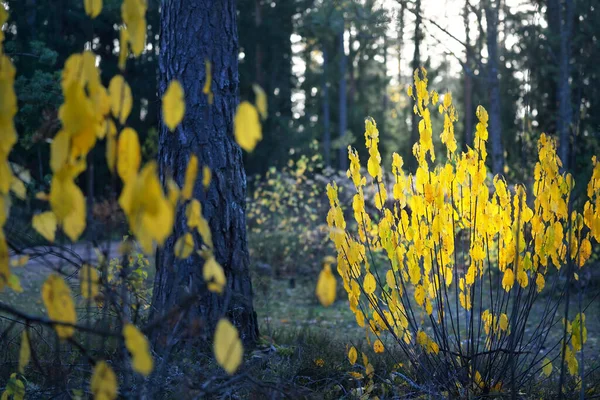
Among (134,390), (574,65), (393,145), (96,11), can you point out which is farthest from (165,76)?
(393,145)

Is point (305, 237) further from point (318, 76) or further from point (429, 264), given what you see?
point (318, 76)

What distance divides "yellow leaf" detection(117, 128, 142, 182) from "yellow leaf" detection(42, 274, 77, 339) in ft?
0.87

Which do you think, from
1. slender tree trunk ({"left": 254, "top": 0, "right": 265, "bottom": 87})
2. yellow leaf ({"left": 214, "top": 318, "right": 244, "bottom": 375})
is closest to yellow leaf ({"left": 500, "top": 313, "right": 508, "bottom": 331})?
yellow leaf ({"left": 214, "top": 318, "right": 244, "bottom": 375})

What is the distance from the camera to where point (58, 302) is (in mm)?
1179

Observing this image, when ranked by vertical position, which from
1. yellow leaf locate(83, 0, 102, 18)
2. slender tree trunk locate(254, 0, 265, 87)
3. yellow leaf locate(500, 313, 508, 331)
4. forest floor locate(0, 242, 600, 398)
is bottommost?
forest floor locate(0, 242, 600, 398)

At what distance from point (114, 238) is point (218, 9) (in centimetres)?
875

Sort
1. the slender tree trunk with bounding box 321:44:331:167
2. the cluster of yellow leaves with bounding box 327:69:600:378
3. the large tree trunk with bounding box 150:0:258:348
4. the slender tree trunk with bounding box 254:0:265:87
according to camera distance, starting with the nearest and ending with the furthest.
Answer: the cluster of yellow leaves with bounding box 327:69:600:378 → the large tree trunk with bounding box 150:0:258:348 → the slender tree trunk with bounding box 254:0:265:87 → the slender tree trunk with bounding box 321:44:331:167

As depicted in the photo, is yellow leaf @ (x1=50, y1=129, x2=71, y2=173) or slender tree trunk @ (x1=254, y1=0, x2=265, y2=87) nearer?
yellow leaf @ (x1=50, y1=129, x2=71, y2=173)

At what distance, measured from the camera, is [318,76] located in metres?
19.7

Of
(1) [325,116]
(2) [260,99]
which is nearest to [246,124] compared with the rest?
(2) [260,99]

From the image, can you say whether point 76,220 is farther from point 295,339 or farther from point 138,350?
point 295,339

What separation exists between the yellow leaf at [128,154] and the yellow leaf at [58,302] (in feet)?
0.87

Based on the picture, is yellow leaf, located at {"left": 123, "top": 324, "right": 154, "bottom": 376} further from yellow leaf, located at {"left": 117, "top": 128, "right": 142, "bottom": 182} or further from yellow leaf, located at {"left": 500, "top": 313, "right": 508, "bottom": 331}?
yellow leaf, located at {"left": 500, "top": 313, "right": 508, "bottom": 331}

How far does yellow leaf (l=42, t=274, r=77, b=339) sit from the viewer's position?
117 centimetres
